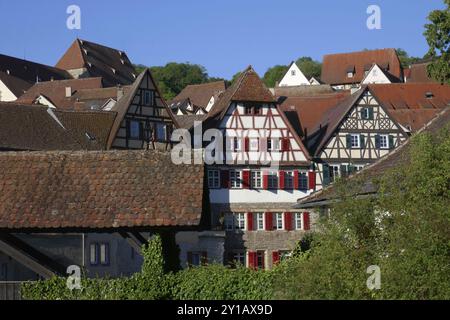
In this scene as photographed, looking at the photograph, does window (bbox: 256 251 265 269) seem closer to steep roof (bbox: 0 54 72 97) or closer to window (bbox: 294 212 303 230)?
window (bbox: 294 212 303 230)

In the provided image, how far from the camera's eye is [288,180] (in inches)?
1711

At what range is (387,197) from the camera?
13.7m

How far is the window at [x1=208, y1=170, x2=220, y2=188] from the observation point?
139 feet

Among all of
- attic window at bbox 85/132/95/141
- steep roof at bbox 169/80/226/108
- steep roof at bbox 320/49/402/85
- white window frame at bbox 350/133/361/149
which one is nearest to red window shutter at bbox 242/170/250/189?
white window frame at bbox 350/133/361/149

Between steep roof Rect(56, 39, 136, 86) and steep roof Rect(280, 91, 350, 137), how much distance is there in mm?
42939

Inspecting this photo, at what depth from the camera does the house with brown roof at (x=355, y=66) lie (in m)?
89.1

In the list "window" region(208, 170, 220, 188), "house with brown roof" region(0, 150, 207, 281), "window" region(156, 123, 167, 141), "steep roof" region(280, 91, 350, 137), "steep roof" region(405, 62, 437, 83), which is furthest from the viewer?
"steep roof" region(405, 62, 437, 83)

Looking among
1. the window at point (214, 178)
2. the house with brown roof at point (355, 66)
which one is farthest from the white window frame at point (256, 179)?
the house with brown roof at point (355, 66)

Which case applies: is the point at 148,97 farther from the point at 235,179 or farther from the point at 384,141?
the point at 384,141

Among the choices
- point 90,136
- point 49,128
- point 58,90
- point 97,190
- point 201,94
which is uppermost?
point 201,94

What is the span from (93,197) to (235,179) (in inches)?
1024

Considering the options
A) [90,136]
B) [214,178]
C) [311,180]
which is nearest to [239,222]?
[214,178]
